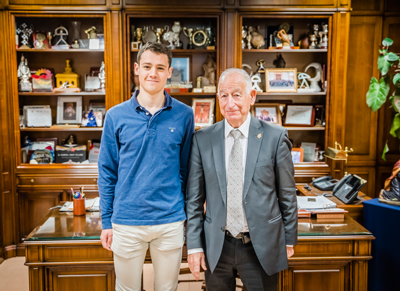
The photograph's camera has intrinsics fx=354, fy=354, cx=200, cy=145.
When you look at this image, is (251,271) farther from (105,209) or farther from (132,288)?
(105,209)

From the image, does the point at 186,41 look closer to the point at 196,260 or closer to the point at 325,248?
the point at 325,248

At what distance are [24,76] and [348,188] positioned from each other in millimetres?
3250

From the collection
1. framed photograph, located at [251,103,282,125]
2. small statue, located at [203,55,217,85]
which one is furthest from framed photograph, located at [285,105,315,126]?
small statue, located at [203,55,217,85]

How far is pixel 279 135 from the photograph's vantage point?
1.58 m

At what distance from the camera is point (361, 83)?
13.4 feet

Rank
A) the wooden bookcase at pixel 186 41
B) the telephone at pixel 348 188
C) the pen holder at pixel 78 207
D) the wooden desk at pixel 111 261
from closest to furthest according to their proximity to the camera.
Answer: the wooden desk at pixel 111 261 → the pen holder at pixel 78 207 → the telephone at pixel 348 188 → the wooden bookcase at pixel 186 41

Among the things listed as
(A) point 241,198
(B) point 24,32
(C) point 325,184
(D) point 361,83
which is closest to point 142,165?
(A) point 241,198

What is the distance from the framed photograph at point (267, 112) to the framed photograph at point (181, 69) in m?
0.81

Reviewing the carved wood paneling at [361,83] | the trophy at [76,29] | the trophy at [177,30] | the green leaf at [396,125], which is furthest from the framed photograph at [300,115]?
the trophy at [76,29]

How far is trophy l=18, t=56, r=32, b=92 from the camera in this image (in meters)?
3.61

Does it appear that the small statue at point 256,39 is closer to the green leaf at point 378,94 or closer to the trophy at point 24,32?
the green leaf at point 378,94

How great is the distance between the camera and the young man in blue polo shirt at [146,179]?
1627 mm

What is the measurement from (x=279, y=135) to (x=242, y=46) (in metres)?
2.29

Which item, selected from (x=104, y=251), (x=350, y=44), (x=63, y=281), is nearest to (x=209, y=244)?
(x=104, y=251)
